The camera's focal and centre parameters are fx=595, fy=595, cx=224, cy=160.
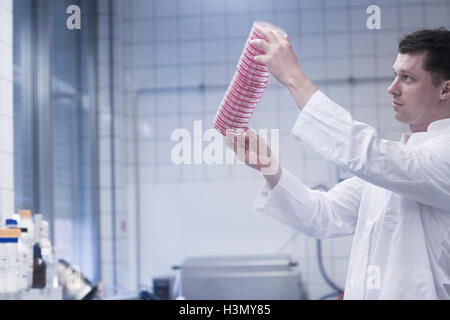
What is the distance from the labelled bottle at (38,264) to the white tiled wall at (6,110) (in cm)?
9

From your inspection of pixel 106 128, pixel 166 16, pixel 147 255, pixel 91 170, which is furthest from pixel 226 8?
pixel 147 255

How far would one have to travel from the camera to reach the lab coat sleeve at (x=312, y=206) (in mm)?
1256

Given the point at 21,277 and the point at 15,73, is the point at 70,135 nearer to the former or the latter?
the point at 15,73

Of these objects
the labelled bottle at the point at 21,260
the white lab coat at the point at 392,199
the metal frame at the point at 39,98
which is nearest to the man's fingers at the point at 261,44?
the white lab coat at the point at 392,199

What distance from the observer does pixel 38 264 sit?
5.74 feet

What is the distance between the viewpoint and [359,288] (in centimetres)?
111

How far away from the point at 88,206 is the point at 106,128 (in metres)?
0.46

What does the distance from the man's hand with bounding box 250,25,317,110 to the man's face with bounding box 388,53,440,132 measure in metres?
0.23

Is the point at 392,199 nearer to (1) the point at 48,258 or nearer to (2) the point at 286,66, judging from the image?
(2) the point at 286,66

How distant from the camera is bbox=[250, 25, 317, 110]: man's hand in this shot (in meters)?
1.02

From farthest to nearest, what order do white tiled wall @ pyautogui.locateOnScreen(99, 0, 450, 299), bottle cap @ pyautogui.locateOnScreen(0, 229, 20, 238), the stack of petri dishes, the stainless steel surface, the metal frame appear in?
white tiled wall @ pyautogui.locateOnScreen(99, 0, 450, 299), the stainless steel surface, the metal frame, bottle cap @ pyautogui.locateOnScreen(0, 229, 20, 238), the stack of petri dishes
